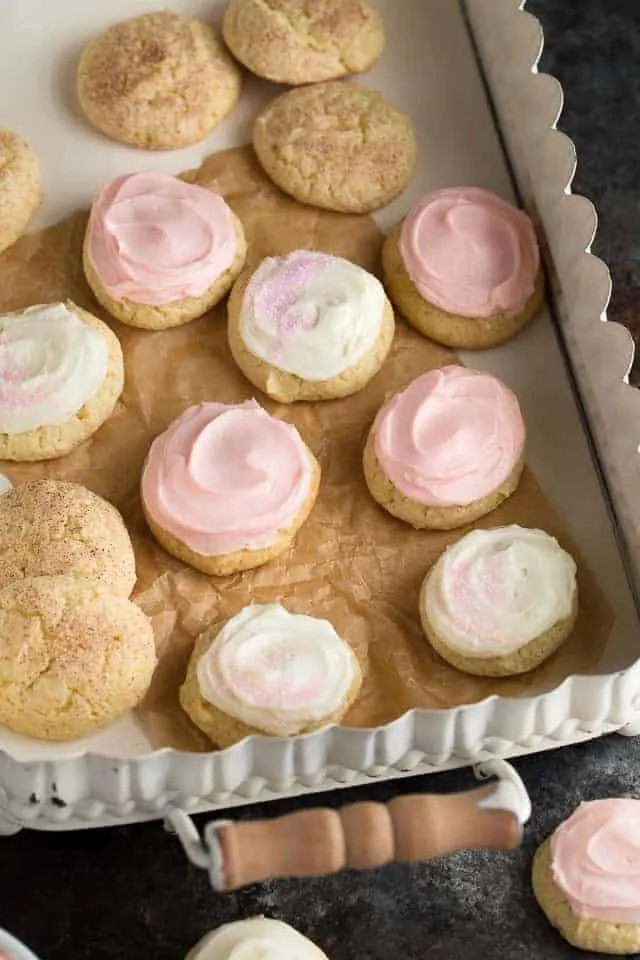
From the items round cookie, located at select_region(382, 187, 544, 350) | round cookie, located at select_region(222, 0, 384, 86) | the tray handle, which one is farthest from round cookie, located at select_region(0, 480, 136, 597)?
round cookie, located at select_region(222, 0, 384, 86)

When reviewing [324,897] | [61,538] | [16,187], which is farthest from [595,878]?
[16,187]

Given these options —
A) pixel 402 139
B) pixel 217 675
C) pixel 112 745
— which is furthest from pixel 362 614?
pixel 402 139

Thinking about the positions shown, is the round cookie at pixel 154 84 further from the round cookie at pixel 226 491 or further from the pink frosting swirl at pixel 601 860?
the pink frosting swirl at pixel 601 860

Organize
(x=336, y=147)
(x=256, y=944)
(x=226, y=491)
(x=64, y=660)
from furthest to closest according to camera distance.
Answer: (x=336, y=147)
(x=226, y=491)
(x=64, y=660)
(x=256, y=944)

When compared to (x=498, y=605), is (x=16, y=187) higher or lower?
higher

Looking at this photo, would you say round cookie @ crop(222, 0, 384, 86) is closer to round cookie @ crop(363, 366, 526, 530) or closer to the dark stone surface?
round cookie @ crop(363, 366, 526, 530)

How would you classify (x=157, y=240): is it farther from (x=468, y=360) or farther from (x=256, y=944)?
(x=256, y=944)

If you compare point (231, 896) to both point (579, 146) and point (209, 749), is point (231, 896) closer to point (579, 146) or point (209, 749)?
point (209, 749)
